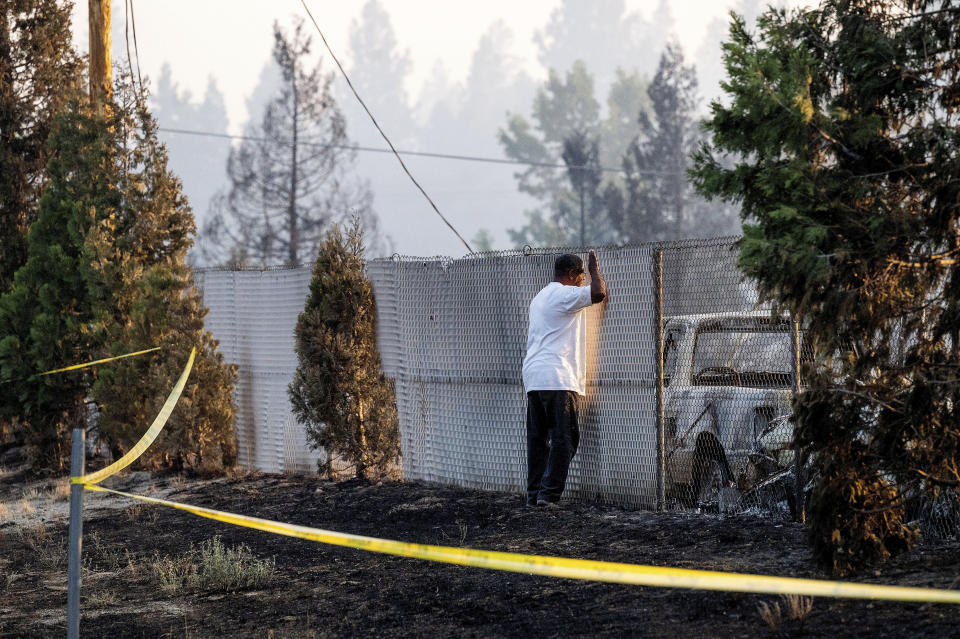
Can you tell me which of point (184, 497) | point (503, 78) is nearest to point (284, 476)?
point (184, 497)

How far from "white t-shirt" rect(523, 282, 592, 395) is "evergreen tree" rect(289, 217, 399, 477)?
296cm

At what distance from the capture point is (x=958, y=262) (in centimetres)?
559

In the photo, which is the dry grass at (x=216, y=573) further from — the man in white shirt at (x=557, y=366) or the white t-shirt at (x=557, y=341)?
the white t-shirt at (x=557, y=341)

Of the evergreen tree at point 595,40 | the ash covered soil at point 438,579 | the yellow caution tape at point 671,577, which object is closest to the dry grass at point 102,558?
the ash covered soil at point 438,579

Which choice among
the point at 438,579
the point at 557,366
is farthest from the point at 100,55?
the point at 438,579

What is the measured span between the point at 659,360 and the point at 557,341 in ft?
2.78

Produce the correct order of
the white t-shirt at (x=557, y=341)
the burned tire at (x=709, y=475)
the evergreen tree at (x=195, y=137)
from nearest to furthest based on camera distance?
the burned tire at (x=709, y=475), the white t-shirt at (x=557, y=341), the evergreen tree at (x=195, y=137)

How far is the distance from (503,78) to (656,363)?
609ft

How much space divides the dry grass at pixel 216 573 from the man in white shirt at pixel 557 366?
237 cm

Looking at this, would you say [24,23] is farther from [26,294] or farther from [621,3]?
[621,3]

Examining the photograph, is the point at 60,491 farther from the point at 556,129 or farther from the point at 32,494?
the point at 556,129

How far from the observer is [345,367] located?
39.0 feet

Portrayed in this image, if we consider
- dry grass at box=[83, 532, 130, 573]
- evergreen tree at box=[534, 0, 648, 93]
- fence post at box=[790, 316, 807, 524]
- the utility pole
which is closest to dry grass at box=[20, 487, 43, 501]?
dry grass at box=[83, 532, 130, 573]

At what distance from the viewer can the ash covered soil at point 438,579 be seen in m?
5.73
